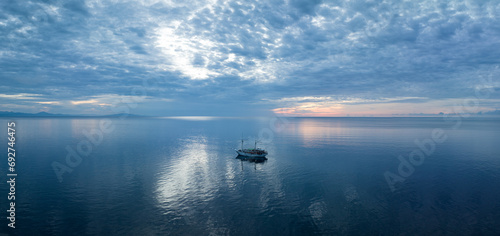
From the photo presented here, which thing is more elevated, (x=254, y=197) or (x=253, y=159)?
(x=253, y=159)

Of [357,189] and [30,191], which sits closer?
[30,191]

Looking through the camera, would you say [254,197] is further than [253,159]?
No

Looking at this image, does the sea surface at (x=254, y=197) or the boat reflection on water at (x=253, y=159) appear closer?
the sea surface at (x=254, y=197)

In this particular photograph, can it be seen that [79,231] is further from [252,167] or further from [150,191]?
[252,167]

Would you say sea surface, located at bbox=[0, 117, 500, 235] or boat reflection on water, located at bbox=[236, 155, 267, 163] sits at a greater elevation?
boat reflection on water, located at bbox=[236, 155, 267, 163]

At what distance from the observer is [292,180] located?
56.4 metres

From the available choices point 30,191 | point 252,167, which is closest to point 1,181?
point 30,191

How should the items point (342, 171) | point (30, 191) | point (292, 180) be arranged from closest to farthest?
point (30, 191), point (292, 180), point (342, 171)

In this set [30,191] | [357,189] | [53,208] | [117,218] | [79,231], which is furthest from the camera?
[357,189]

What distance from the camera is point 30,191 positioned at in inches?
1822

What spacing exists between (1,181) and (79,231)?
38.4 metres

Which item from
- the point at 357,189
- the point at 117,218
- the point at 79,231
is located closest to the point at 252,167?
the point at 357,189

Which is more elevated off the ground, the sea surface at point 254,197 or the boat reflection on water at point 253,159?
the boat reflection on water at point 253,159

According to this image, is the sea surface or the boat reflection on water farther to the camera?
the boat reflection on water
